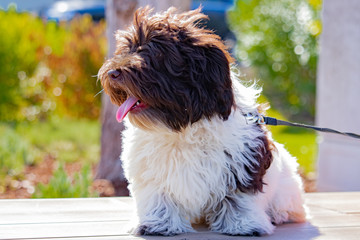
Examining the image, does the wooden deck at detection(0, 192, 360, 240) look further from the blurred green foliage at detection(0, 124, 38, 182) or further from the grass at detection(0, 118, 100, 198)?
the blurred green foliage at detection(0, 124, 38, 182)

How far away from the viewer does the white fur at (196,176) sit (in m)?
2.61

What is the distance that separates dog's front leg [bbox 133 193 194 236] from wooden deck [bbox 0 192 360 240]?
0.16 feet

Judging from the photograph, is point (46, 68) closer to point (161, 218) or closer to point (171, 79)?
point (161, 218)

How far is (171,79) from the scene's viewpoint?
246cm

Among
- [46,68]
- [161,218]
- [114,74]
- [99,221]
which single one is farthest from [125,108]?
[46,68]

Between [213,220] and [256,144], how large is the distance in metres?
0.47

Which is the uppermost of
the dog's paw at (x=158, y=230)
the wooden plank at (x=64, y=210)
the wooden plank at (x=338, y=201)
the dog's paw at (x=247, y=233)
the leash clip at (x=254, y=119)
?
the leash clip at (x=254, y=119)

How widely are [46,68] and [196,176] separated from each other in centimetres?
718

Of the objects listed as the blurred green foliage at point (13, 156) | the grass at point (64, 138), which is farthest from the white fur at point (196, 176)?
the grass at point (64, 138)

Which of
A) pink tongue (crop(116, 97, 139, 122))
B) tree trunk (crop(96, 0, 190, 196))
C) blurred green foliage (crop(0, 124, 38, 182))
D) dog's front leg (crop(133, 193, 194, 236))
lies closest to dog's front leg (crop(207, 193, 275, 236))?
dog's front leg (crop(133, 193, 194, 236))

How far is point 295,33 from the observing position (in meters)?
12.4

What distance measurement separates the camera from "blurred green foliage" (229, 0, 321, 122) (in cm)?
1235

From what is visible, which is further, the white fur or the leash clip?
the leash clip

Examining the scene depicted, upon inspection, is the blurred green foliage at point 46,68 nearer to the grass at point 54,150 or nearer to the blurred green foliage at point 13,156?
the grass at point 54,150
